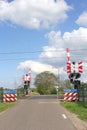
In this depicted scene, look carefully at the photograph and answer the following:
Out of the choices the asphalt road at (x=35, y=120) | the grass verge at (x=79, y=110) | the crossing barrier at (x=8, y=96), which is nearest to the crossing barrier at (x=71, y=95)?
the crossing barrier at (x=8, y=96)

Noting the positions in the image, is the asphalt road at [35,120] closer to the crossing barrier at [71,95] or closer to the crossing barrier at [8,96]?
the crossing barrier at [71,95]

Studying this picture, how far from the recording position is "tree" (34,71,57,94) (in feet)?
348

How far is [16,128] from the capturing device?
606 inches

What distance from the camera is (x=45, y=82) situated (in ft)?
372

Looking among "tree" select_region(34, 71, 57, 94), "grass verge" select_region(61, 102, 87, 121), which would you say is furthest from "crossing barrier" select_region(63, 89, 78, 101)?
"tree" select_region(34, 71, 57, 94)

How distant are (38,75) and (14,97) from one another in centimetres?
7458

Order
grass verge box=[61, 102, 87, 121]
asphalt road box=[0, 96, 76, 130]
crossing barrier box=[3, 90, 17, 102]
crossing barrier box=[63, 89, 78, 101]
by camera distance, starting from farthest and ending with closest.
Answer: crossing barrier box=[3, 90, 17, 102] → crossing barrier box=[63, 89, 78, 101] → grass verge box=[61, 102, 87, 121] → asphalt road box=[0, 96, 76, 130]

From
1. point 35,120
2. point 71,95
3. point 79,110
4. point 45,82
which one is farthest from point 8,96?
point 45,82

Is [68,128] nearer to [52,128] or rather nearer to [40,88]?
[52,128]

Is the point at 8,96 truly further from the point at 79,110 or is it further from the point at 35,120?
the point at 35,120

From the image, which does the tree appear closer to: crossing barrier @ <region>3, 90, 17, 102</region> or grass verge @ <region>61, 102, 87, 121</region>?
crossing barrier @ <region>3, 90, 17, 102</region>

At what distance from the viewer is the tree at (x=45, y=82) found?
105956 mm

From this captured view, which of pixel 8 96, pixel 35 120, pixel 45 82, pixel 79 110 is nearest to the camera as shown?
pixel 35 120

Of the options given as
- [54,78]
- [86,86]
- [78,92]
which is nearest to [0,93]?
[78,92]
